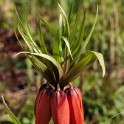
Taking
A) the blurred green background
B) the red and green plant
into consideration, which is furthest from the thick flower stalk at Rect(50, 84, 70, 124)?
the blurred green background

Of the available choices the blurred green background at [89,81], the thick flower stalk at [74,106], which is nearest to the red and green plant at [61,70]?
the thick flower stalk at [74,106]

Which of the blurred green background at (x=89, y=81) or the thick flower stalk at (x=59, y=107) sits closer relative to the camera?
the thick flower stalk at (x=59, y=107)

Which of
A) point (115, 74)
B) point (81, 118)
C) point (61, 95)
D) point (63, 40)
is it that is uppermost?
point (63, 40)

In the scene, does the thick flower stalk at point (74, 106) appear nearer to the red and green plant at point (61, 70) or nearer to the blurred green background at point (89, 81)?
the red and green plant at point (61, 70)

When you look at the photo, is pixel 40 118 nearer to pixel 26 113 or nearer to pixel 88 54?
pixel 88 54

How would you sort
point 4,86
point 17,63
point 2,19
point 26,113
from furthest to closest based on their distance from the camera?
1. point 2,19
2. point 17,63
3. point 4,86
4. point 26,113

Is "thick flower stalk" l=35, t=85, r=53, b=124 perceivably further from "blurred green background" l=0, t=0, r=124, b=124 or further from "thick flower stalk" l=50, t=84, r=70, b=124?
"blurred green background" l=0, t=0, r=124, b=124

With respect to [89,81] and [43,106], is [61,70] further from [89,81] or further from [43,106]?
[89,81]

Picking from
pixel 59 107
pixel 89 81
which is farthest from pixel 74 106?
pixel 89 81

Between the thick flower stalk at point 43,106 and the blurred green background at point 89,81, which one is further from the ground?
the thick flower stalk at point 43,106

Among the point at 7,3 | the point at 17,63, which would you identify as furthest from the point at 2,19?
the point at 17,63

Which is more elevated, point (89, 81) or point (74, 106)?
point (74, 106)
